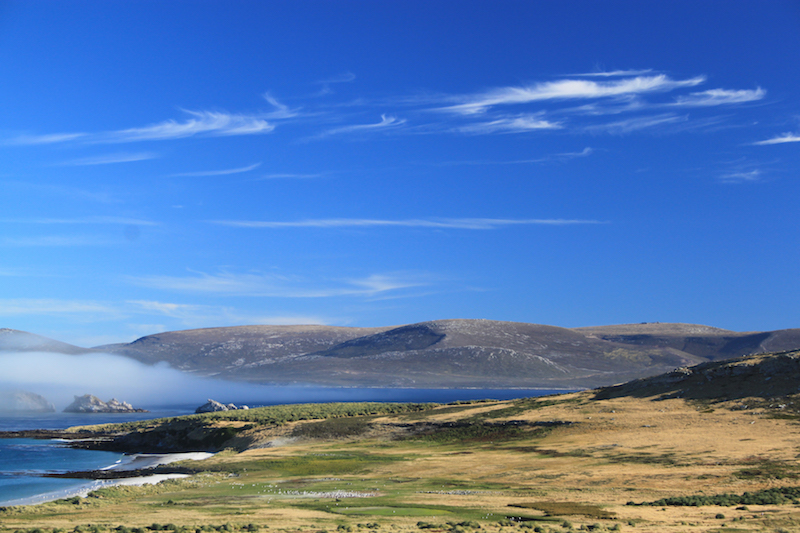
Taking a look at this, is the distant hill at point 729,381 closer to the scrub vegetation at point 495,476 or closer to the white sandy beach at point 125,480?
the scrub vegetation at point 495,476

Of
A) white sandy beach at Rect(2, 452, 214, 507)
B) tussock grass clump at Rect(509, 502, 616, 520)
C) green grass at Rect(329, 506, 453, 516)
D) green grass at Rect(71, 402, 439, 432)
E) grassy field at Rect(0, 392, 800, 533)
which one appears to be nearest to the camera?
grassy field at Rect(0, 392, 800, 533)

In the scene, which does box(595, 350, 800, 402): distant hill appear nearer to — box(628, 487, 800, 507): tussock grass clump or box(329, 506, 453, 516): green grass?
box(628, 487, 800, 507): tussock grass clump

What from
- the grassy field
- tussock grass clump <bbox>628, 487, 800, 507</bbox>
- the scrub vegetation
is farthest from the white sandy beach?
tussock grass clump <bbox>628, 487, 800, 507</bbox>

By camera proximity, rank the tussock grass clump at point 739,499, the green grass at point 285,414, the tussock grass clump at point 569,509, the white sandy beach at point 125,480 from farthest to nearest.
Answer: the green grass at point 285,414 < the white sandy beach at point 125,480 < the tussock grass clump at point 739,499 < the tussock grass clump at point 569,509

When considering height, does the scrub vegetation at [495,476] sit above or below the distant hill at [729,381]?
below

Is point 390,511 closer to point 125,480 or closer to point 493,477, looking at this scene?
point 493,477

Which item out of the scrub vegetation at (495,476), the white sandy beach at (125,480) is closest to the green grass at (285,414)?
the scrub vegetation at (495,476)

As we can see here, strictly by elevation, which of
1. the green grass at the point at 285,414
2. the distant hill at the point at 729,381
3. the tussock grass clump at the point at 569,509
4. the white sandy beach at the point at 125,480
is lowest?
the white sandy beach at the point at 125,480

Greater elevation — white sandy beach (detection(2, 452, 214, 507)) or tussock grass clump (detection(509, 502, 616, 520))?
tussock grass clump (detection(509, 502, 616, 520))

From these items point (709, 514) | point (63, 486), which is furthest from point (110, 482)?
point (709, 514)
